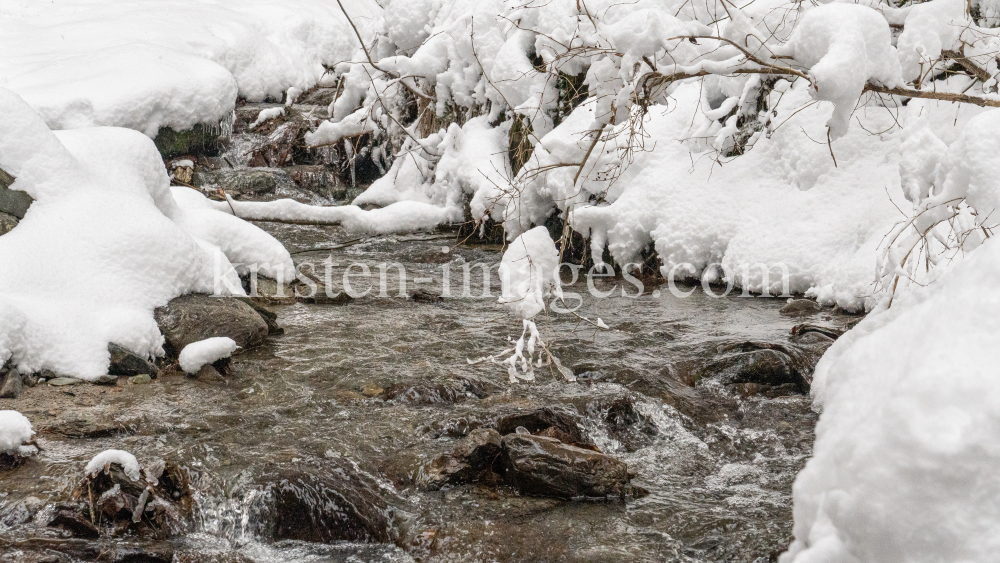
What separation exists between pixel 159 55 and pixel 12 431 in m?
11.2

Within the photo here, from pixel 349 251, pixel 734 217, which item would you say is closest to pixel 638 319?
pixel 734 217

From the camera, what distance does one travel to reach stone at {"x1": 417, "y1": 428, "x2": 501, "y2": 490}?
11.9 ft

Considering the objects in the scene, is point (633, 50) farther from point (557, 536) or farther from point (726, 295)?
point (726, 295)

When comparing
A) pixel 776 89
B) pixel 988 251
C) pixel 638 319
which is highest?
pixel 776 89

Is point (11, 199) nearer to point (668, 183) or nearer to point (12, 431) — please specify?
point (12, 431)

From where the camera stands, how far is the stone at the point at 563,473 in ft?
11.6

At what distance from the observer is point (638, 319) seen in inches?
257

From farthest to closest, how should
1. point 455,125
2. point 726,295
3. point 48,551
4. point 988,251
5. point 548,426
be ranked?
point 455,125
point 726,295
point 548,426
point 48,551
point 988,251

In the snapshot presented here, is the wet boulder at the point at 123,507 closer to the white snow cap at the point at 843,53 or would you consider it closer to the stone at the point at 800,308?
the white snow cap at the point at 843,53

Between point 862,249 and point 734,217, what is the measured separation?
142cm

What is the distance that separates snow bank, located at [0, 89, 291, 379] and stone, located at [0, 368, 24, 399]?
8 centimetres

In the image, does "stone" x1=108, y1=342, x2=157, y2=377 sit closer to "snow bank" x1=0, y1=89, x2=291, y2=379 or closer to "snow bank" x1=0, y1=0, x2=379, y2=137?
"snow bank" x1=0, y1=89, x2=291, y2=379

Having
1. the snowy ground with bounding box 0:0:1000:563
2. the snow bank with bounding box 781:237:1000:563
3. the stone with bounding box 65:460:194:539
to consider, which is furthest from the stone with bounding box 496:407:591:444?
the snow bank with bounding box 781:237:1000:563

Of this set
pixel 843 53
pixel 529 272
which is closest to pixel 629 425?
pixel 529 272
